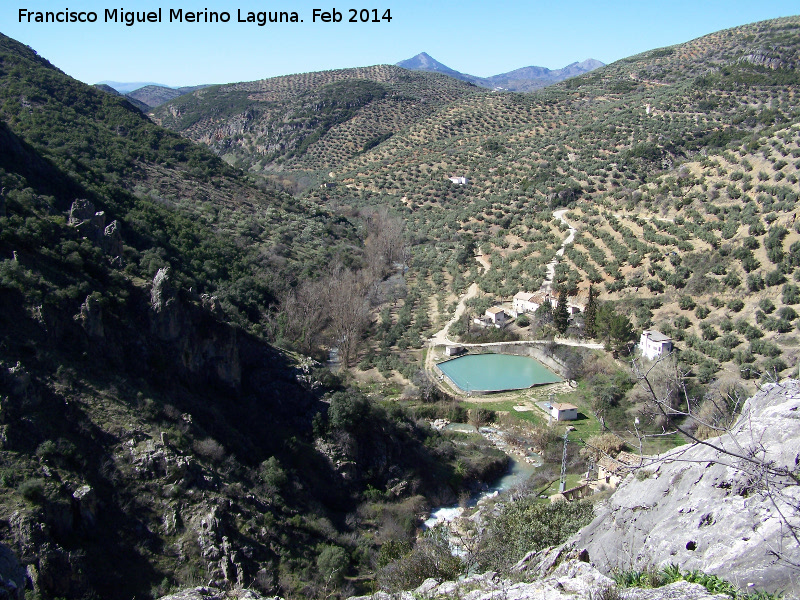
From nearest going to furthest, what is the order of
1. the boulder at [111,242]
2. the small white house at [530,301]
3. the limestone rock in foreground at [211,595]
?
the limestone rock in foreground at [211,595], the boulder at [111,242], the small white house at [530,301]

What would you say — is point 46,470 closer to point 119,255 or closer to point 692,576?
point 119,255

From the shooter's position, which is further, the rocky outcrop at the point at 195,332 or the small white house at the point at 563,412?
the small white house at the point at 563,412

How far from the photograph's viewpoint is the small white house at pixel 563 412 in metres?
24.3

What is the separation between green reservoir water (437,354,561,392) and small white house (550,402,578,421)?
2.84 m

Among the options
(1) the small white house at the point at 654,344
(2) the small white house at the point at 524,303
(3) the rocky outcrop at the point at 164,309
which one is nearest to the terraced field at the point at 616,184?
(1) the small white house at the point at 654,344

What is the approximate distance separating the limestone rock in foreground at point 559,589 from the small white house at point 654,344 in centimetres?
2178

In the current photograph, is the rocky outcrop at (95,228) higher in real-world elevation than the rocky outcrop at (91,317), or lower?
higher

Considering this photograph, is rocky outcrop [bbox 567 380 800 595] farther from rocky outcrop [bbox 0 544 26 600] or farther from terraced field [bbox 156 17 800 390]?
rocky outcrop [bbox 0 544 26 600]

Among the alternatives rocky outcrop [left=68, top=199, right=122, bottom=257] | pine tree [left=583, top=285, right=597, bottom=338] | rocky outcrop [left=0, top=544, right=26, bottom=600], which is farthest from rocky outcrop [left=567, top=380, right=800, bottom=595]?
pine tree [left=583, top=285, right=597, bottom=338]

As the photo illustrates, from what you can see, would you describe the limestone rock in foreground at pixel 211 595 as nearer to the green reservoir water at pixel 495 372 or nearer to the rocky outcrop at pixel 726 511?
the rocky outcrop at pixel 726 511

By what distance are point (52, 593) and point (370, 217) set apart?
45729 mm

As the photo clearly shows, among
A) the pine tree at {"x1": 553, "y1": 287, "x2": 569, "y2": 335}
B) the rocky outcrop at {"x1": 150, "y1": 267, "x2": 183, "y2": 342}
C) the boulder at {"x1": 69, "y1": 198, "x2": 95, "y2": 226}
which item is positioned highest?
the boulder at {"x1": 69, "y1": 198, "x2": 95, "y2": 226}

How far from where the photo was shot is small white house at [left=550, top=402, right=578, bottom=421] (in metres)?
24.3

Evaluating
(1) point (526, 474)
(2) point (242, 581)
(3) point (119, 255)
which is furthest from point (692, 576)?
(3) point (119, 255)
